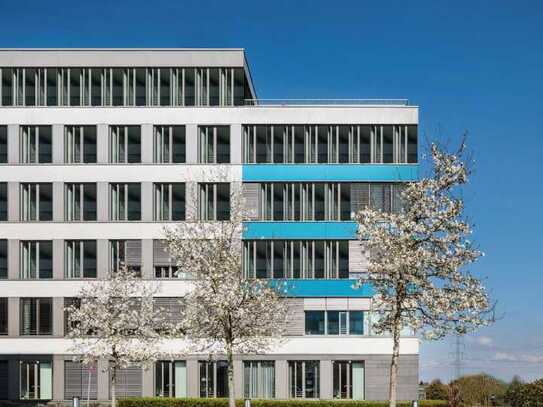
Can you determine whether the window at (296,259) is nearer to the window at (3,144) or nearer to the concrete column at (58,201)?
the concrete column at (58,201)

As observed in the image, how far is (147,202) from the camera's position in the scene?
67.9 m

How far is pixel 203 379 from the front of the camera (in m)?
67.2

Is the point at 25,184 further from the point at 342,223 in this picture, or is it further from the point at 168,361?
the point at 342,223

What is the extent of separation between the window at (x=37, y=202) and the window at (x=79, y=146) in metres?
2.83

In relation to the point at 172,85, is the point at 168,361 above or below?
below

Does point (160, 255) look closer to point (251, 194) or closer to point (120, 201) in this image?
point (120, 201)

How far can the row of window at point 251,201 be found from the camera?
67625 millimetres

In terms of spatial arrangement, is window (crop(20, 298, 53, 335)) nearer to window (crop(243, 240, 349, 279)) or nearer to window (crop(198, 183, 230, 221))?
window (crop(198, 183, 230, 221))

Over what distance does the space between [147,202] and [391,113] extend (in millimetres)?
20060

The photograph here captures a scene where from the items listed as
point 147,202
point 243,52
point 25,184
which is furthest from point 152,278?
point 243,52

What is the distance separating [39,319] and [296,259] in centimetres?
2029

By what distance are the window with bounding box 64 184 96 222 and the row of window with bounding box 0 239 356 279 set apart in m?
1.95

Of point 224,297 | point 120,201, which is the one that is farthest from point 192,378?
point 224,297

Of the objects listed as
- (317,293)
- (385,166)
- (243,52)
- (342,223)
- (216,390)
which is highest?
Answer: (243,52)
